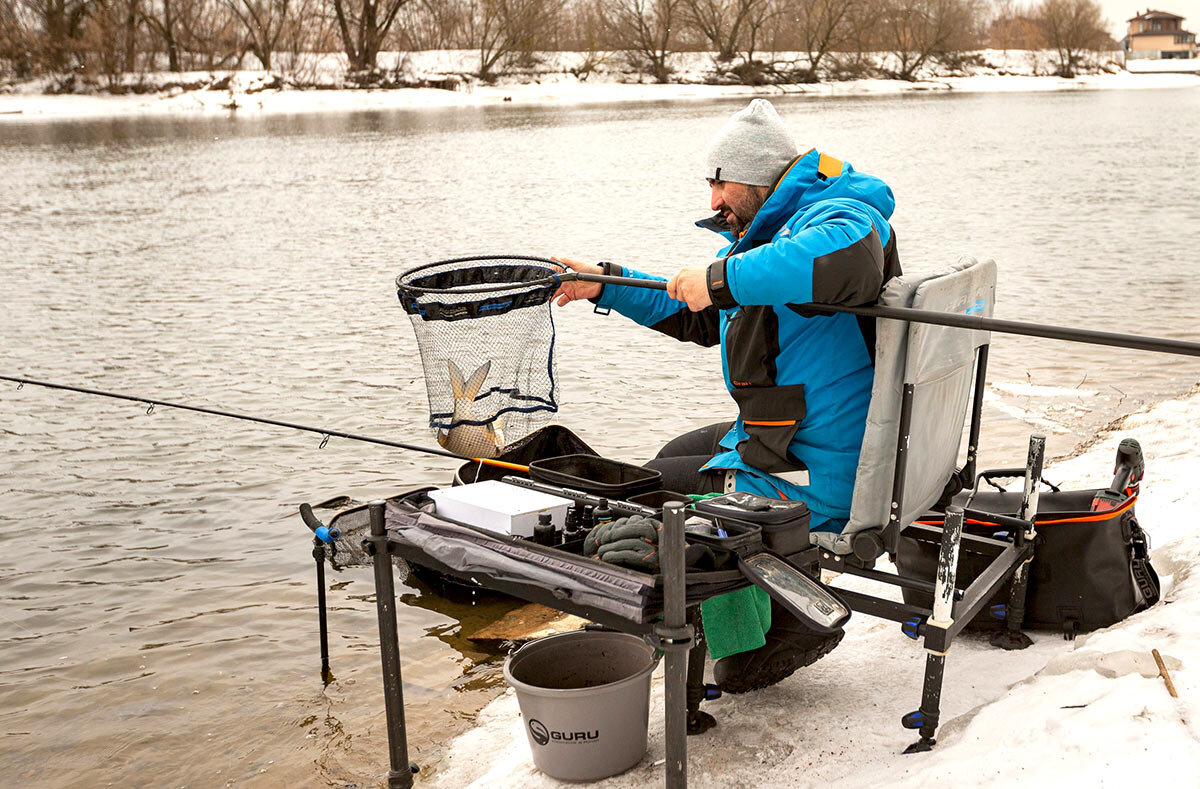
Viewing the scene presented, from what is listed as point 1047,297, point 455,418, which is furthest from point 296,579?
point 1047,297

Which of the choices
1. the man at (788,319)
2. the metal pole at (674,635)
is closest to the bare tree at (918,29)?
the man at (788,319)

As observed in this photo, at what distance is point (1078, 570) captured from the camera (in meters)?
2.73

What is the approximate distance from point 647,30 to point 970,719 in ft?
194

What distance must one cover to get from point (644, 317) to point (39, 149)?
84.5 ft

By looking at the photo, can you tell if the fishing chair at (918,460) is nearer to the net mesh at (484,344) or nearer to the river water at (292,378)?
the net mesh at (484,344)

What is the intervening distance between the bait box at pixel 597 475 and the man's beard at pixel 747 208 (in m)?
0.67

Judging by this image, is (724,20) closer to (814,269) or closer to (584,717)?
(814,269)

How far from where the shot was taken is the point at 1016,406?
6.29m

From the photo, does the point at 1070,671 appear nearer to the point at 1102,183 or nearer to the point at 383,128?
the point at 1102,183

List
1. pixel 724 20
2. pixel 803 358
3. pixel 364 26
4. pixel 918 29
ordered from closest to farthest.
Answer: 1. pixel 803 358
2. pixel 364 26
3. pixel 918 29
4. pixel 724 20

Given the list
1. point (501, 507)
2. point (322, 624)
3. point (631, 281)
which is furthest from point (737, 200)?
point (322, 624)

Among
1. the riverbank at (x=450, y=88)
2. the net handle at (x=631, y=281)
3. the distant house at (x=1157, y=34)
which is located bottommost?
the net handle at (x=631, y=281)

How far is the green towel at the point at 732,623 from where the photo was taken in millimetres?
2283

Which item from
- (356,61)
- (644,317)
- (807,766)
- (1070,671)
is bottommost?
(807,766)
